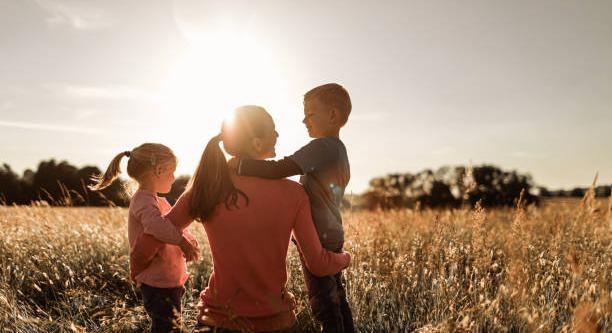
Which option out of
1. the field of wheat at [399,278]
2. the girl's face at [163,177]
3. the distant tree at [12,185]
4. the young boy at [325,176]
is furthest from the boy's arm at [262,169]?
the distant tree at [12,185]

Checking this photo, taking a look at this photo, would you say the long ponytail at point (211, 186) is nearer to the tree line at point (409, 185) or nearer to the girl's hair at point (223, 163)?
→ the girl's hair at point (223, 163)

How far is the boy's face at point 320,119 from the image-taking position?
108 inches

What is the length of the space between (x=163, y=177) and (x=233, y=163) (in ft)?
3.38

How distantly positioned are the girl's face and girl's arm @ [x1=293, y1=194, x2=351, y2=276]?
1.19m

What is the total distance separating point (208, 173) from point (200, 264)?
11.8ft

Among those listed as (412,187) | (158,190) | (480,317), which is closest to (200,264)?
(158,190)

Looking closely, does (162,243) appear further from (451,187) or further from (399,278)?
(451,187)

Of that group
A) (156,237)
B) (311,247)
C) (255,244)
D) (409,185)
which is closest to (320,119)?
(311,247)

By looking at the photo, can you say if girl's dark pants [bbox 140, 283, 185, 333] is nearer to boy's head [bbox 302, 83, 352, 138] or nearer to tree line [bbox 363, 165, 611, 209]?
boy's head [bbox 302, 83, 352, 138]

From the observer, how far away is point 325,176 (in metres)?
2.58

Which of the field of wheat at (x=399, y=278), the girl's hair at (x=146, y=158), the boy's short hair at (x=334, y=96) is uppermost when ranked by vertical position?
the boy's short hair at (x=334, y=96)

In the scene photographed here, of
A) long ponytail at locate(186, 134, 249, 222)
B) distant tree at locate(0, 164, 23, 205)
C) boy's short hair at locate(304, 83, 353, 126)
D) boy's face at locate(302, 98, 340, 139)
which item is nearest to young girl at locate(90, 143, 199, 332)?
long ponytail at locate(186, 134, 249, 222)

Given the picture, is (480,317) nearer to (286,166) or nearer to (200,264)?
(286,166)

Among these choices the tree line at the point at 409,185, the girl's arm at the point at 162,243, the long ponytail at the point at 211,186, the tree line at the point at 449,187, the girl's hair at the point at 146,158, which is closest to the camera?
the long ponytail at the point at 211,186
